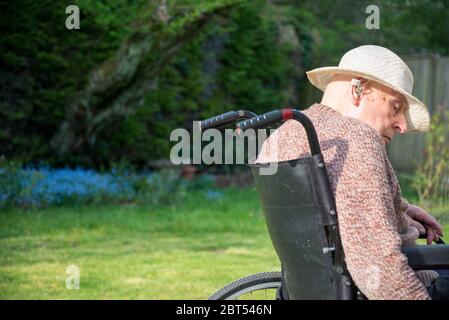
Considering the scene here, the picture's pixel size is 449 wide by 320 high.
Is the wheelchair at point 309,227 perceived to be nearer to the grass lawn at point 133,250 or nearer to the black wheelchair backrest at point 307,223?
the black wheelchair backrest at point 307,223

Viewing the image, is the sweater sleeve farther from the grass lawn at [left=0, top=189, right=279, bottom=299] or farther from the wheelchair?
the grass lawn at [left=0, top=189, right=279, bottom=299]

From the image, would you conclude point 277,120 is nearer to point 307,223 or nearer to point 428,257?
point 307,223

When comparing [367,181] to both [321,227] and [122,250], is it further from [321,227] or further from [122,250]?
[122,250]

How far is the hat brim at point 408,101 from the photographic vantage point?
7.26 feet

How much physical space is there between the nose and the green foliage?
16.9 feet

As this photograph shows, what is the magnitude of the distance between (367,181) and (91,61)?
737 centimetres

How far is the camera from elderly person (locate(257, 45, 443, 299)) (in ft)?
6.49

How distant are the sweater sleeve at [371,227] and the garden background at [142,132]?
262 cm

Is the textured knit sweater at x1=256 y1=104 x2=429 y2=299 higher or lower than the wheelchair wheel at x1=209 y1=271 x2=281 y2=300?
higher

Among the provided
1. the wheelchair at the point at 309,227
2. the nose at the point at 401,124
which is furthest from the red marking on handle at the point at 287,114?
the nose at the point at 401,124

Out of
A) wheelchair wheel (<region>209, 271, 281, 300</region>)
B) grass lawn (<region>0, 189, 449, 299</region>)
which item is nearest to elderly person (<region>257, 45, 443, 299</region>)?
wheelchair wheel (<region>209, 271, 281, 300</region>)

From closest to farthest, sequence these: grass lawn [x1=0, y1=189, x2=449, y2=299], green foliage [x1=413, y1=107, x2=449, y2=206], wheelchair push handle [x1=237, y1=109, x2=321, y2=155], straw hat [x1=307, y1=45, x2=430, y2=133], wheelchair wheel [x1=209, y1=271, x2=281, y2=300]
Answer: wheelchair push handle [x1=237, y1=109, x2=321, y2=155] → straw hat [x1=307, y1=45, x2=430, y2=133] → wheelchair wheel [x1=209, y1=271, x2=281, y2=300] → grass lawn [x1=0, y1=189, x2=449, y2=299] → green foliage [x1=413, y1=107, x2=449, y2=206]

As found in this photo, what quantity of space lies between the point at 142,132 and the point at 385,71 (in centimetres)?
781
